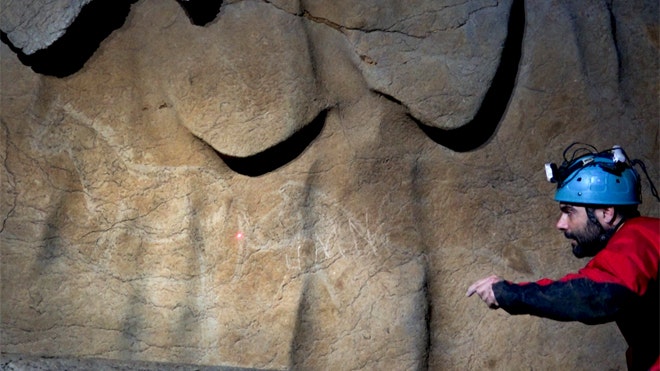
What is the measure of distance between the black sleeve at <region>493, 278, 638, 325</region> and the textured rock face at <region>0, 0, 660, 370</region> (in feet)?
3.45

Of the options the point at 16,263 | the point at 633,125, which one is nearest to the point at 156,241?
the point at 16,263

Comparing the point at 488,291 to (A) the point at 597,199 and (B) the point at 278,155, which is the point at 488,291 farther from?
(B) the point at 278,155

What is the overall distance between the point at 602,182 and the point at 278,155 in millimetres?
1267

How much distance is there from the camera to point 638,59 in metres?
3.24

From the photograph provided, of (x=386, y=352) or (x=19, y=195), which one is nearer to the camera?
(x=386, y=352)

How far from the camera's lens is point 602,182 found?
2398 mm

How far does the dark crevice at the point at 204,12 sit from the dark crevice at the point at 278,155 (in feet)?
1.63

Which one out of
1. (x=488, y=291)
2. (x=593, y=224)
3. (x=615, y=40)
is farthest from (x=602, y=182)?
(x=615, y=40)

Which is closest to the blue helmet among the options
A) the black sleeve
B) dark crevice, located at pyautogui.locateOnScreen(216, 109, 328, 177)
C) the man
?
the man

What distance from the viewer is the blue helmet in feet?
7.84

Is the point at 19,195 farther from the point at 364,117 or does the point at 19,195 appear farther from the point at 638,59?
the point at 638,59

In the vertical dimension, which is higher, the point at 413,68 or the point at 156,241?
the point at 413,68

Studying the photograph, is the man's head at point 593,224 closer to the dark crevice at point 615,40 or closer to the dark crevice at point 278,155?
the dark crevice at point 615,40

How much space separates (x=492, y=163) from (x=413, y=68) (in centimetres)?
46
